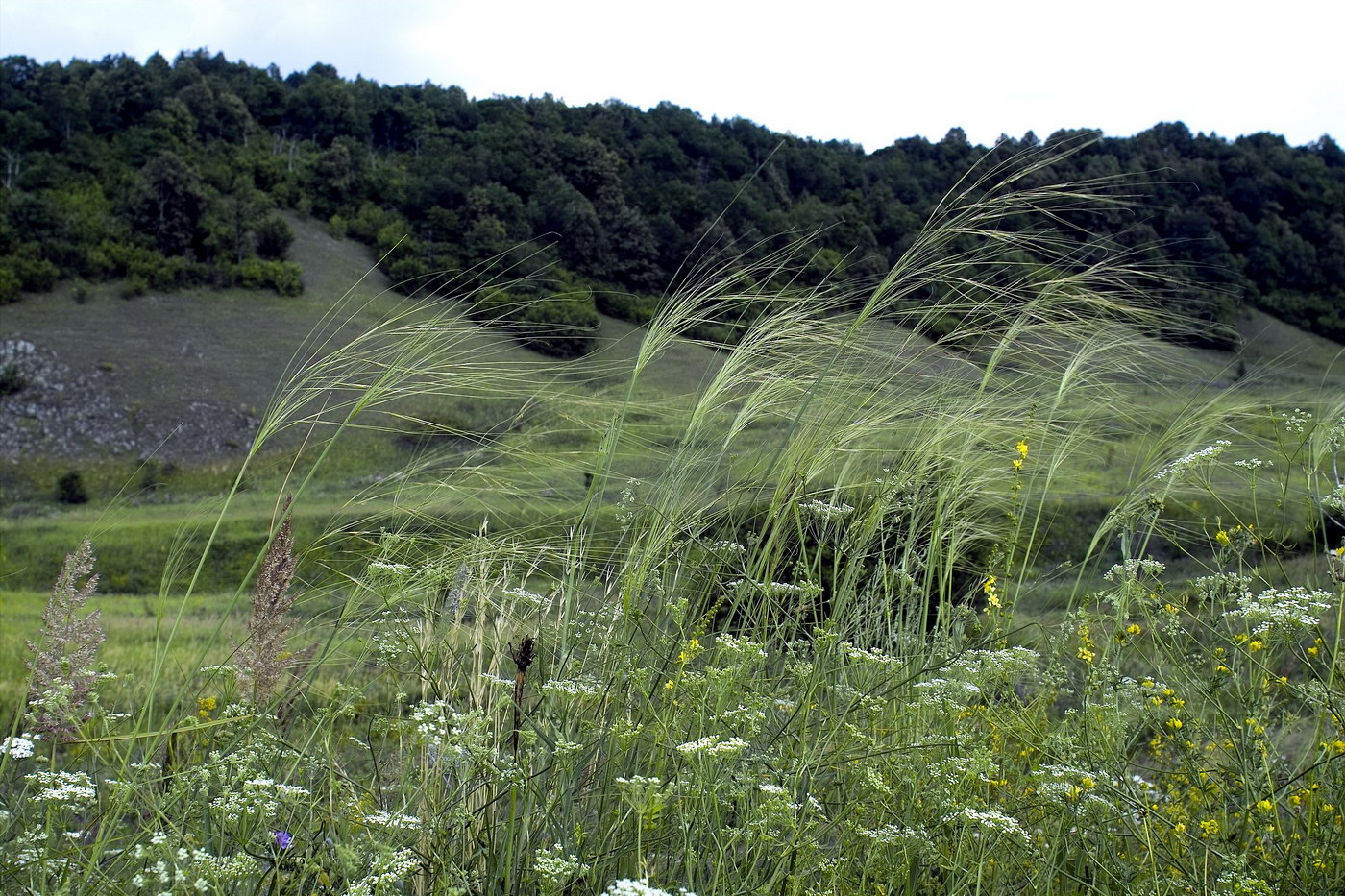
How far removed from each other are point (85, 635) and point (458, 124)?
67.7 meters

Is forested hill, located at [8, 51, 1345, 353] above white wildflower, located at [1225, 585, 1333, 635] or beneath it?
above

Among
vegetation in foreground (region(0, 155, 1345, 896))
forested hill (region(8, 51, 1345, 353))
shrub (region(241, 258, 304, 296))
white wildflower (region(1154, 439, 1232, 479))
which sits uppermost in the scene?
forested hill (region(8, 51, 1345, 353))

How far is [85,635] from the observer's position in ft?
6.20

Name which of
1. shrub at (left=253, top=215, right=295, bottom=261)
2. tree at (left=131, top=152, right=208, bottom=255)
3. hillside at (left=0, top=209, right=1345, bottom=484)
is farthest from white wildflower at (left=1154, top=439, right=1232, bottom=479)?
shrub at (left=253, top=215, right=295, bottom=261)

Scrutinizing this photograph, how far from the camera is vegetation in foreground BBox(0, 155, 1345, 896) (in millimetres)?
1595

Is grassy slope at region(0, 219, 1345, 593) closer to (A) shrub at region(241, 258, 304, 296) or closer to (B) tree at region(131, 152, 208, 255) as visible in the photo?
(A) shrub at region(241, 258, 304, 296)

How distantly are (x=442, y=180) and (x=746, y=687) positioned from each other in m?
51.1

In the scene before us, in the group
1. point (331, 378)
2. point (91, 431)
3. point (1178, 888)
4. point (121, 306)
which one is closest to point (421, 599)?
point (331, 378)

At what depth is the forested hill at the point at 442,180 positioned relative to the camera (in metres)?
44.1

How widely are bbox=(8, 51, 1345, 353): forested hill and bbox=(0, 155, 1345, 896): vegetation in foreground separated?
105ft

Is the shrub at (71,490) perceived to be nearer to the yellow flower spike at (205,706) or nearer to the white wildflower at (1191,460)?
→ the yellow flower spike at (205,706)

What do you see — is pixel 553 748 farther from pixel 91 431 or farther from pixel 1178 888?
pixel 91 431

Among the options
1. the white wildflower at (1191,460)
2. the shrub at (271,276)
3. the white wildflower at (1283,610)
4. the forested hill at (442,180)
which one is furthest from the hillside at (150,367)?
the white wildflower at (1283,610)

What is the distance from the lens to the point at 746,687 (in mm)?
2143
